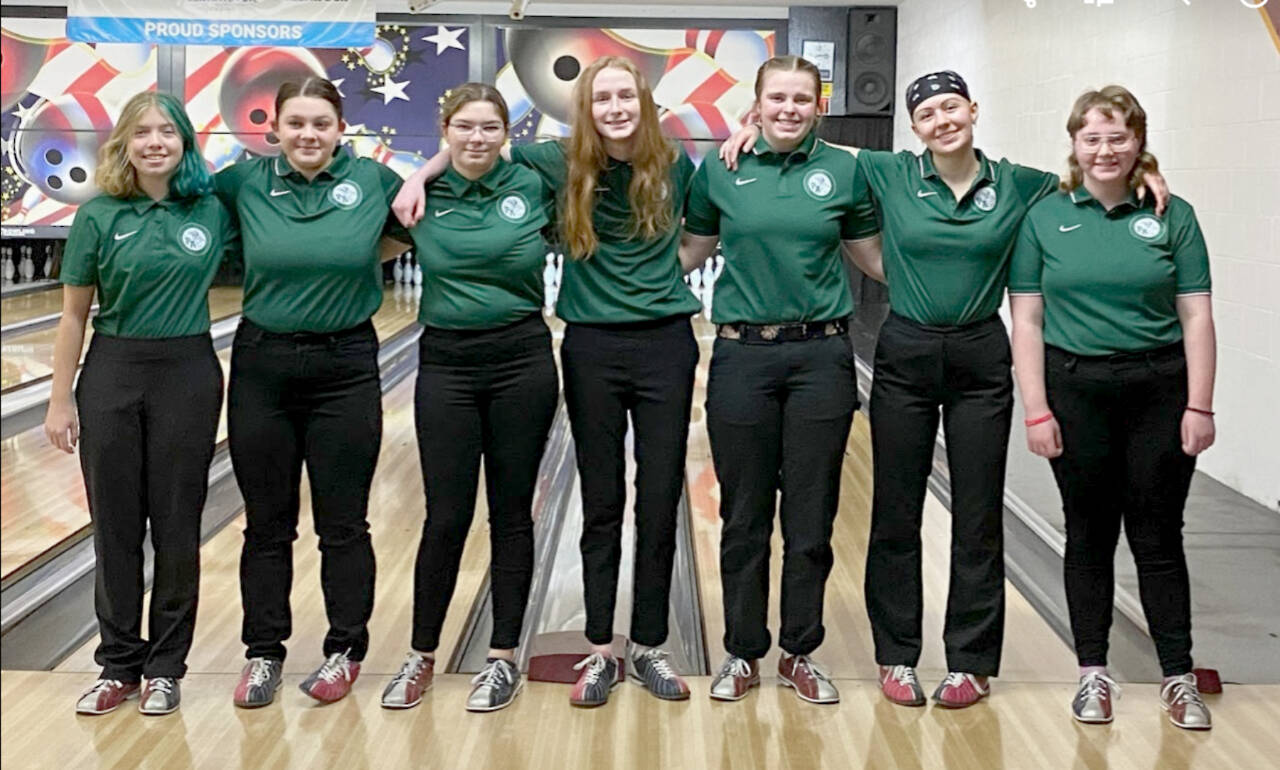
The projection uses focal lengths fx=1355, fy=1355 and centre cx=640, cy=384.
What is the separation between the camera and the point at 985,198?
2438 millimetres

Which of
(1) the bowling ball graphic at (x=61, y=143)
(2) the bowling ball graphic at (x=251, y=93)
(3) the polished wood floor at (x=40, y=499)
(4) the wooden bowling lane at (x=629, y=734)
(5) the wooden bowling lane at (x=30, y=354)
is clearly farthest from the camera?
(5) the wooden bowling lane at (x=30, y=354)

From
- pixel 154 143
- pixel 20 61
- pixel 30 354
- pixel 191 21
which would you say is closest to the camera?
pixel 154 143

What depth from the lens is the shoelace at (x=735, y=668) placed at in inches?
103

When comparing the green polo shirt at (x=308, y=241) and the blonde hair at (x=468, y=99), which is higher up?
the blonde hair at (x=468, y=99)

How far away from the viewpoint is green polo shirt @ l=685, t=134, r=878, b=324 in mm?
2445

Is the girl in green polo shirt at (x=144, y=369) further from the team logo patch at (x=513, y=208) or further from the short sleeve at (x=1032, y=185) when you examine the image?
the short sleeve at (x=1032, y=185)

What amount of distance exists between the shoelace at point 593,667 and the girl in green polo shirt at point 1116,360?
90 cm

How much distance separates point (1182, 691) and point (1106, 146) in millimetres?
1018

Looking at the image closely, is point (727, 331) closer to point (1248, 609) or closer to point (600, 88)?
point (600, 88)

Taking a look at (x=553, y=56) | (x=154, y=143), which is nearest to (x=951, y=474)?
Result: (x=154, y=143)

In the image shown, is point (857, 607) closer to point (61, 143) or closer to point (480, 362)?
point (480, 362)

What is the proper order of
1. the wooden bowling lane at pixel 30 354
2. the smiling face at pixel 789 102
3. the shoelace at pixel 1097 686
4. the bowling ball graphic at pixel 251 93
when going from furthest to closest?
the wooden bowling lane at pixel 30 354
the bowling ball graphic at pixel 251 93
the shoelace at pixel 1097 686
the smiling face at pixel 789 102

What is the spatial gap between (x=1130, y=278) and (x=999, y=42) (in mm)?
2691

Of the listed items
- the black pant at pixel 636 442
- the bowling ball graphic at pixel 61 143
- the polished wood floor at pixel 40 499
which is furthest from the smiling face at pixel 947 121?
the bowling ball graphic at pixel 61 143
